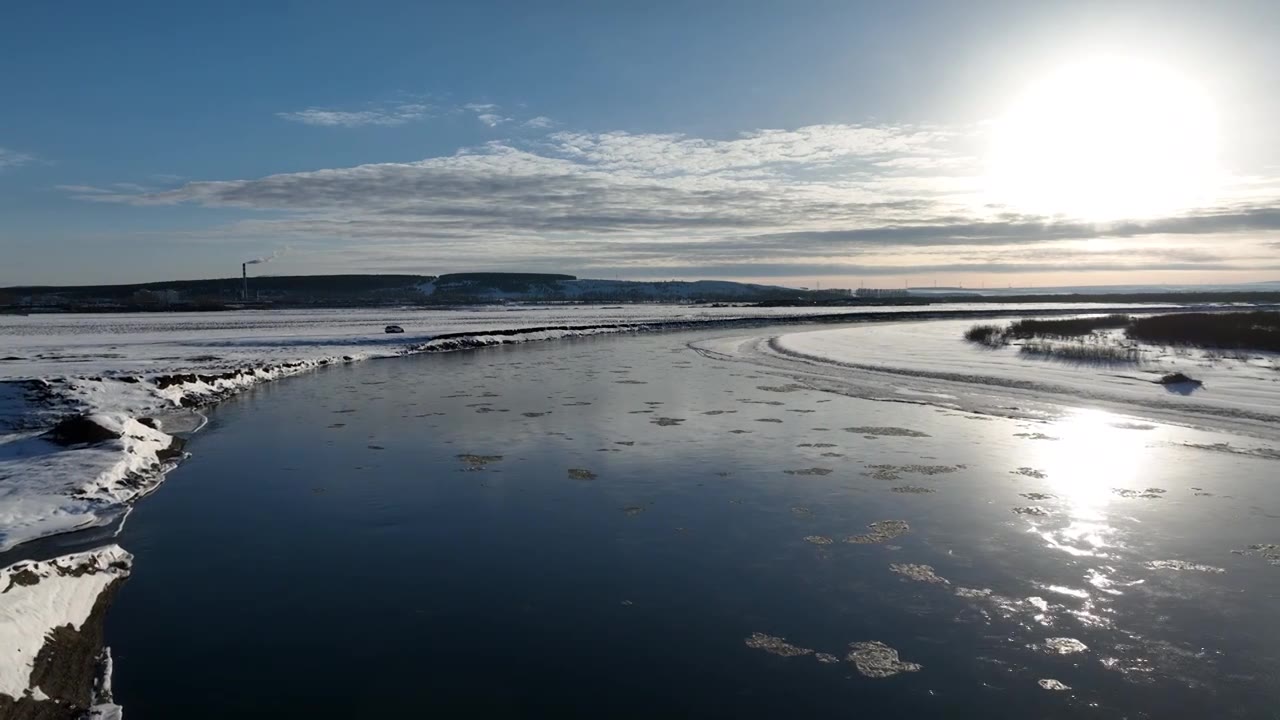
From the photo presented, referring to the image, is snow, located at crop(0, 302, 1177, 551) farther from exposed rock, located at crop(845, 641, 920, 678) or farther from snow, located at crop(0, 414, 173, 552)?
exposed rock, located at crop(845, 641, 920, 678)

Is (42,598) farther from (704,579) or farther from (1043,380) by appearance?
(1043,380)

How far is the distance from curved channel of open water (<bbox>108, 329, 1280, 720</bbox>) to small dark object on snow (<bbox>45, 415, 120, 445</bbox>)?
148 centimetres

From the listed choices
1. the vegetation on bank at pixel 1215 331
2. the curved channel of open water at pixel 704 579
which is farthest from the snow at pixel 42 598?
the vegetation on bank at pixel 1215 331

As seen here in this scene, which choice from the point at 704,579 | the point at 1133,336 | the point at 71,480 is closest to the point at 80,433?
the point at 71,480

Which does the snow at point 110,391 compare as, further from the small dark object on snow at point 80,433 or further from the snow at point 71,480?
the small dark object on snow at point 80,433

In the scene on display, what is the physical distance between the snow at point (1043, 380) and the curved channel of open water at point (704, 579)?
11.5 ft

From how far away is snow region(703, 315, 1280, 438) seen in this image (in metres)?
18.4

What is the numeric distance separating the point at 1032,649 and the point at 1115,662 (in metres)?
0.57

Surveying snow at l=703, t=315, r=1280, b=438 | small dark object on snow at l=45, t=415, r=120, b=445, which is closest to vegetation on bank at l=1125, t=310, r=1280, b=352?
snow at l=703, t=315, r=1280, b=438

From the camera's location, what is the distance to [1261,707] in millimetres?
5496

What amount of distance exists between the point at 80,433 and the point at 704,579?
11.1 meters

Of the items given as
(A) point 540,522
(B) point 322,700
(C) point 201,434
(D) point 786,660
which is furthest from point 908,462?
(C) point 201,434

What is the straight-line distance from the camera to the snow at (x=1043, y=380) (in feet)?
60.2

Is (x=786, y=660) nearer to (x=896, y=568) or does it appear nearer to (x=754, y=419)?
(x=896, y=568)
